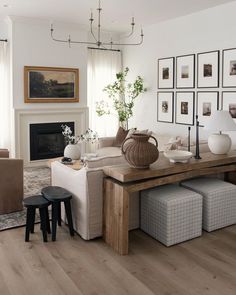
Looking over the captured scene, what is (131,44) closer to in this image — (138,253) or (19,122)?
(19,122)

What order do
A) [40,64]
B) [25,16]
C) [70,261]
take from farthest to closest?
1. [40,64]
2. [25,16]
3. [70,261]

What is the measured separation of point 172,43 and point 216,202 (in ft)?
12.3

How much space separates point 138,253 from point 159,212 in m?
0.47

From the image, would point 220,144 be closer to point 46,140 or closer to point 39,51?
point 46,140

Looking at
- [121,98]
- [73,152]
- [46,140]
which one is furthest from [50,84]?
[73,152]

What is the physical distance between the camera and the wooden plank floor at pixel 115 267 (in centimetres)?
268

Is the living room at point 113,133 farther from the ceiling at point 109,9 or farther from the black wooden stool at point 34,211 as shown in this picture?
the black wooden stool at point 34,211

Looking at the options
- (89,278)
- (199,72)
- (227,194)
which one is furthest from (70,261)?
(199,72)

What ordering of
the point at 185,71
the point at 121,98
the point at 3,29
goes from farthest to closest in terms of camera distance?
the point at 121,98
the point at 3,29
the point at 185,71

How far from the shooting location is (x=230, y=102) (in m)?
5.41

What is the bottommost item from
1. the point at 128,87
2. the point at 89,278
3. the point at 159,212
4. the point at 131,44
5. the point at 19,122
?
the point at 89,278

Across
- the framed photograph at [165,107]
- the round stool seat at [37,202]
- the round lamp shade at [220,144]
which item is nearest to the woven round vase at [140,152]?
the round stool seat at [37,202]

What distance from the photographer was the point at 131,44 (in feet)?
23.9

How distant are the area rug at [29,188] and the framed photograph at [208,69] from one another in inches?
125
